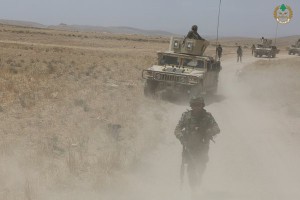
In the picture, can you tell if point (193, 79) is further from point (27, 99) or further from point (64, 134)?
point (64, 134)

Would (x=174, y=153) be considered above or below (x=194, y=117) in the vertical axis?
below

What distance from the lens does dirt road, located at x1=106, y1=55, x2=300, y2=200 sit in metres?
7.08

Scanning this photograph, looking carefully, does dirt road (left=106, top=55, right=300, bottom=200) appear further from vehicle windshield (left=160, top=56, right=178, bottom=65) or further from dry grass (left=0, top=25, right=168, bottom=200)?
vehicle windshield (left=160, top=56, right=178, bottom=65)

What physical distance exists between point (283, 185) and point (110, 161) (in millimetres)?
3134

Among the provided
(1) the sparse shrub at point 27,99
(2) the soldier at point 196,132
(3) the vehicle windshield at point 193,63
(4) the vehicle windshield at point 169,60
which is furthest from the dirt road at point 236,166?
(1) the sparse shrub at point 27,99

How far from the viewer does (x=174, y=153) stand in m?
Result: 9.38

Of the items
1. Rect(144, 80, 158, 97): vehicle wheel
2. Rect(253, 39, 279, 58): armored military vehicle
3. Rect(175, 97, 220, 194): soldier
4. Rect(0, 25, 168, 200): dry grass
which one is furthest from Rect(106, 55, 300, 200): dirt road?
Rect(253, 39, 279, 58): armored military vehicle

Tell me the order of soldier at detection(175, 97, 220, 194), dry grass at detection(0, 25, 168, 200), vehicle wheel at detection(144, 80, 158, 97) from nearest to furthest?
soldier at detection(175, 97, 220, 194) → dry grass at detection(0, 25, 168, 200) → vehicle wheel at detection(144, 80, 158, 97)

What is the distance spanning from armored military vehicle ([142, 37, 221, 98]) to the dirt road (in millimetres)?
1839

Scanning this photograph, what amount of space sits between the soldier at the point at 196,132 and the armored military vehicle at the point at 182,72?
8.46 m

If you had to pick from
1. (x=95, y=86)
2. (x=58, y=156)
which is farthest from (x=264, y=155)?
(x=95, y=86)

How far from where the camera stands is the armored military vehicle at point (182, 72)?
49.2ft

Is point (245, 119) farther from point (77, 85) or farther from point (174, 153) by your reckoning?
point (77, 85)

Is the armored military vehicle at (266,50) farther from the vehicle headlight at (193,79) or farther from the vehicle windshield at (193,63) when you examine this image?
the vehicle headlight at (193,79)
